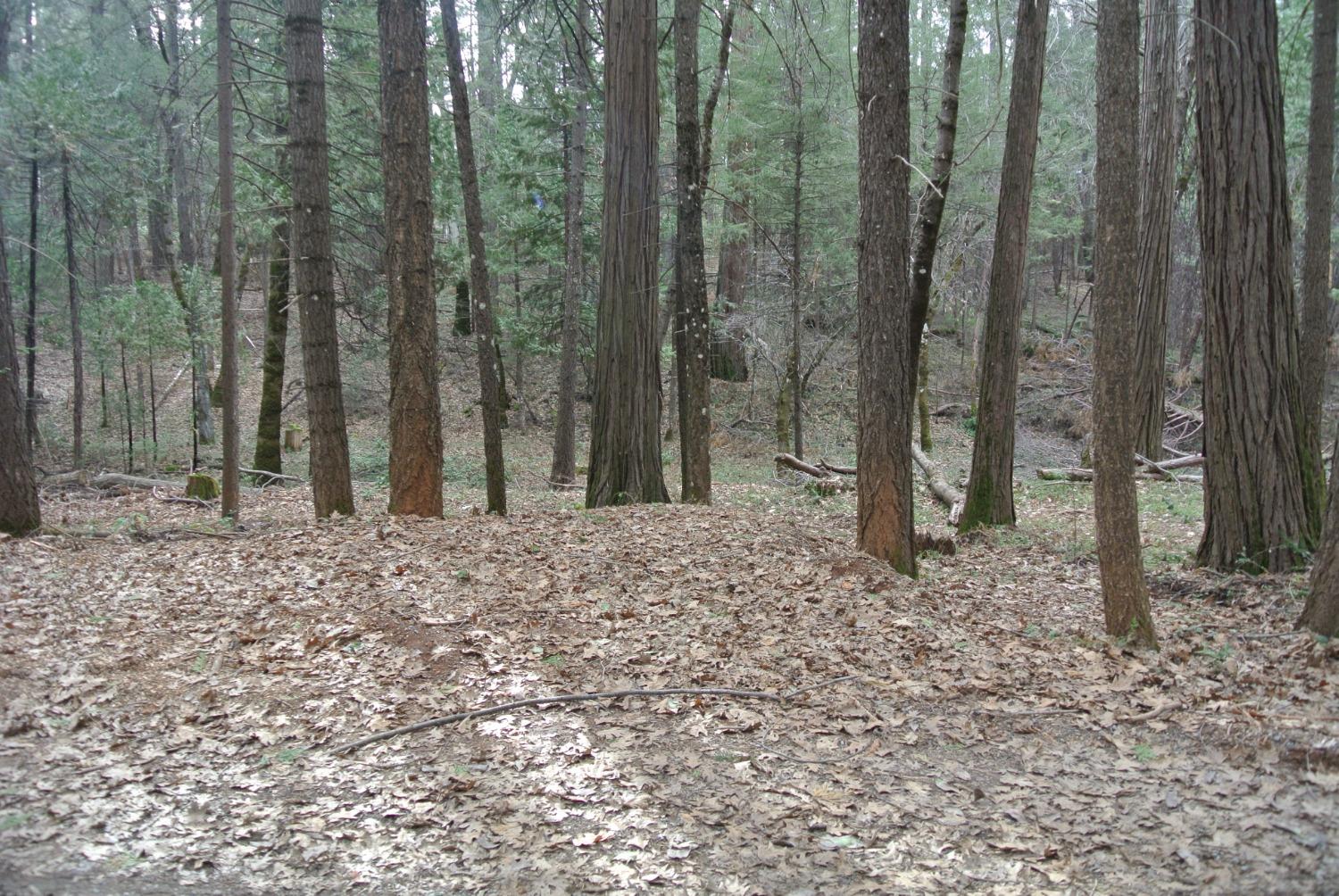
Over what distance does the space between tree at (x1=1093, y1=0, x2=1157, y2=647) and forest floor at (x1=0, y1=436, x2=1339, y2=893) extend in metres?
1.09

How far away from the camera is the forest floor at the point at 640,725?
142 inches

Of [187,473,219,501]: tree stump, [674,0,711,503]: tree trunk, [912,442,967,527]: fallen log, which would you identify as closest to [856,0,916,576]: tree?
[674,0,711,503]: tree trunk

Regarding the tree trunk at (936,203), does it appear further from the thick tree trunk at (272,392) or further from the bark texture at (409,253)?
the thick tree trunk at (272,392)

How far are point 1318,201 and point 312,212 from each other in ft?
34.3

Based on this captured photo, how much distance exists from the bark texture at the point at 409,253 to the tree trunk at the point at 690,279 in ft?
10.0

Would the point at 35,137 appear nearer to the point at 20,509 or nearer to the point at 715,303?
the point at 20,509

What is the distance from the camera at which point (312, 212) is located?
30.8 feet

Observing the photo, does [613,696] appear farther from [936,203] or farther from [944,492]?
[944,492]

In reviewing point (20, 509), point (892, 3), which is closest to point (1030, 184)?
point (892, 3)

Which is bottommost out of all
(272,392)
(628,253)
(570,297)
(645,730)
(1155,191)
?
(645,730)

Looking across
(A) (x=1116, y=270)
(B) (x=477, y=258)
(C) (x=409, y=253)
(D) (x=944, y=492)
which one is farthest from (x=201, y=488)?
(A) (x=1116, y=270)

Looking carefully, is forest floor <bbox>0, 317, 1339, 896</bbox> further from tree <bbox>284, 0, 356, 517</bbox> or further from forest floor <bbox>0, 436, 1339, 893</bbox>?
tree <bbox>284, 0, 356, 517</bbox>

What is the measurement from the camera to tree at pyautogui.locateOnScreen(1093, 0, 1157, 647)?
4.87 meters

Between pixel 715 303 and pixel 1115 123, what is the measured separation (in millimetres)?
15714
